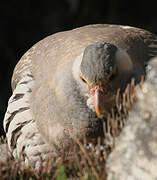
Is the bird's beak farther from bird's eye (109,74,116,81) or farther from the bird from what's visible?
bird's eye (109,74,116,81)

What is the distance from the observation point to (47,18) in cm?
1416

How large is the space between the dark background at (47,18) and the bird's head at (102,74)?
27.2ft

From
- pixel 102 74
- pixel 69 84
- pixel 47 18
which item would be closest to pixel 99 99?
pixel 102 74

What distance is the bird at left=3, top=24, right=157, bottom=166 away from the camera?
475 centimetres

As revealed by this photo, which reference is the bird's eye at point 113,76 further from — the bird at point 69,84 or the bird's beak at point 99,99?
the bird's beak at point 99,99

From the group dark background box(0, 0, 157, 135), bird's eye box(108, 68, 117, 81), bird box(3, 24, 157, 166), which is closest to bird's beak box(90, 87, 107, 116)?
bird box(3, 24, 157, 166)

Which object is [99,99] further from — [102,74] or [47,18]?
[47,18]

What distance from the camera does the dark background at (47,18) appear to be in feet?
43.7

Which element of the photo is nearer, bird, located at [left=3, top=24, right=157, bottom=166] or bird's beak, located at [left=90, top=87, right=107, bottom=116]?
bird's beak, located at [left=90, top=87, right=107, bottom=116]

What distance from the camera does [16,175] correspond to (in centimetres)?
447

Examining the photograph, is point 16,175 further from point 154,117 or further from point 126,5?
point 126,5

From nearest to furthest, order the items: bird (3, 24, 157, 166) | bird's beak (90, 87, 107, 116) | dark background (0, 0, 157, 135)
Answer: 1. bird's beak (90, 87, 107, 116)
2. bird (3, 24, 157, 166)
3. dark background (0, 0, 157, 135)

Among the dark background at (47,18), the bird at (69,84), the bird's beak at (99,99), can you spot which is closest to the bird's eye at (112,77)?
the bird at (69,84)

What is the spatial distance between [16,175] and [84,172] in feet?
2.89
